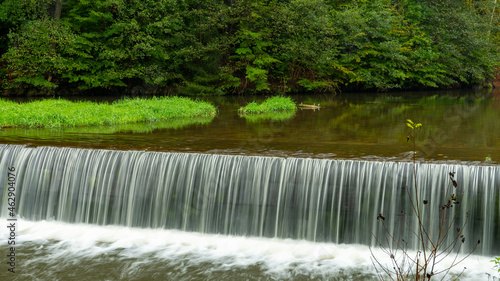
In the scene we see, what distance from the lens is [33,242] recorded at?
A: 6699mm

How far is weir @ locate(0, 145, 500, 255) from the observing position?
6.69 meters

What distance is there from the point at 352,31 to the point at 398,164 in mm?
24505

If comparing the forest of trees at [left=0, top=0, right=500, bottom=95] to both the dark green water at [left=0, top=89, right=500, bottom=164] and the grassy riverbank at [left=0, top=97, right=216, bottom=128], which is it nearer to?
the grassy riverbank at [left=0, top=97, right=216, bottom=128]

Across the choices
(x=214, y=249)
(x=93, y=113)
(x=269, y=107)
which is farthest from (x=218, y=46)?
(x=214, y=249)

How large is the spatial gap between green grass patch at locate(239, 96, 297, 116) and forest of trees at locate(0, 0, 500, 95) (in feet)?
27.7

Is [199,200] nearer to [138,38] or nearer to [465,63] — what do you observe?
[138,38]

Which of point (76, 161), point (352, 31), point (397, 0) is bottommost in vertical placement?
point (76, 161)

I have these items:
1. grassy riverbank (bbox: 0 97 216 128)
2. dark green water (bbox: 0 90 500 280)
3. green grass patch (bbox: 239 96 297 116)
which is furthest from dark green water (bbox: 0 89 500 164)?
green grass patch (bbox: 239 96 297 116)

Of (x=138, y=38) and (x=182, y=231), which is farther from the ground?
(x=138, y=38)

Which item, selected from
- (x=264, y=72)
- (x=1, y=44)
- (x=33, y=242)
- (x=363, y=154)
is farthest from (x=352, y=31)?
(x=33, y=242)

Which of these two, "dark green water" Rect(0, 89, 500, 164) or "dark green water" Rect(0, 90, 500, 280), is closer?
"dark green water" Rect(0, 90, 500, 280)

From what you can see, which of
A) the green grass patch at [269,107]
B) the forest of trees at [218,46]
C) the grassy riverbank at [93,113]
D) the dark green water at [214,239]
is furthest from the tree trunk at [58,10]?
the dark green water at [214,239]

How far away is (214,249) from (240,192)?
1072mm

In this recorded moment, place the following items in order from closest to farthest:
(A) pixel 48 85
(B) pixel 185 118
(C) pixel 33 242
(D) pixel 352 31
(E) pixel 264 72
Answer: (C) pixel 33 242, (B) pixel 185 118, (A) pixel 48 85, (E) pixel 264 72, (D) pixel 352 31
